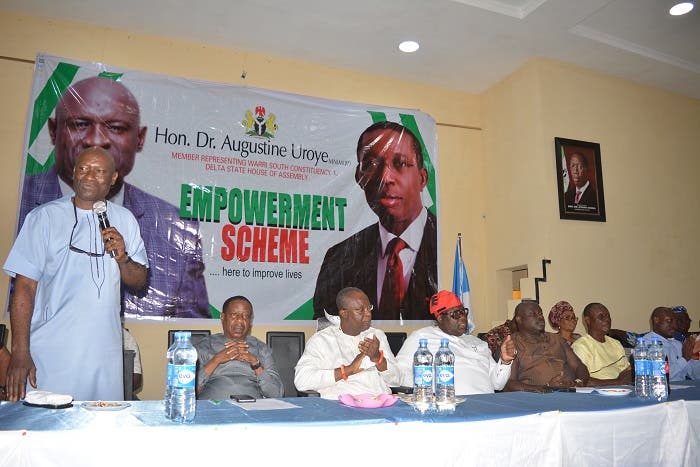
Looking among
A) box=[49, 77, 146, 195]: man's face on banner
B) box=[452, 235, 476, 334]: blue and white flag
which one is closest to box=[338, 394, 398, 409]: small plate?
box=[49, 77, 146, 195]: man's face on banner

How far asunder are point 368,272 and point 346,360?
2.04m

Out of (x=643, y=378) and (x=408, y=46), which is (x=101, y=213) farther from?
(x=408, y=46)

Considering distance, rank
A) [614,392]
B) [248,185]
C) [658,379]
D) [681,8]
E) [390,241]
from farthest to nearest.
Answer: [390,241] → [248,185] → [681,8] → [614,392] → [658,379]

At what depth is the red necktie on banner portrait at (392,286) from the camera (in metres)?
4.86

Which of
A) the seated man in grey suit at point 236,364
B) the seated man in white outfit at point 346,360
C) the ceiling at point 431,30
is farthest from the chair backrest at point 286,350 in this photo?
the ceiling at point 431,30

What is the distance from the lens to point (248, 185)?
4547 millimetres

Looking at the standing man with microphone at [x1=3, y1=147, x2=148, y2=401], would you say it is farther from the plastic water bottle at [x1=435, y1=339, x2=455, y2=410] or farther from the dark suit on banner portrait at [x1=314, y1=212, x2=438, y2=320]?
the dark suit on banner portrait at [x1=314, y1=212, x2=438, y2=320]

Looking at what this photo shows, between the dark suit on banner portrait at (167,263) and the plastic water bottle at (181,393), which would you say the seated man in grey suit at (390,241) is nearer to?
the dark suit on banner portrait at (167,263)

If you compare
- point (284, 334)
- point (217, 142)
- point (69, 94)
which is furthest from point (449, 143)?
point (69, 94)

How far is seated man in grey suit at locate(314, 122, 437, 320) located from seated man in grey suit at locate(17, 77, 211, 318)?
3.44ft

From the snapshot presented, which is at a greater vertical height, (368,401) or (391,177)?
(391,177)

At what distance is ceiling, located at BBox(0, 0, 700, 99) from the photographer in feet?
14.0

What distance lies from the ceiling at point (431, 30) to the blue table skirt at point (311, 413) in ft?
10.6

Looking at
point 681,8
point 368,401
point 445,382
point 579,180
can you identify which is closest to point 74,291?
point 368,401
